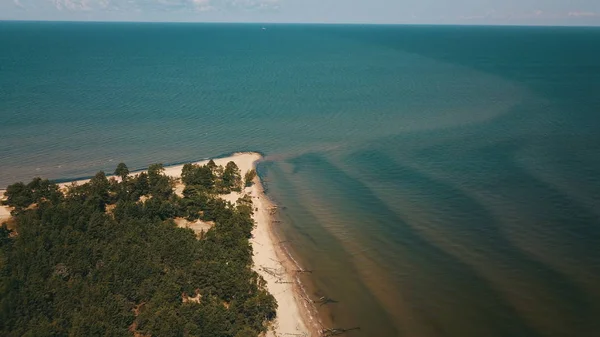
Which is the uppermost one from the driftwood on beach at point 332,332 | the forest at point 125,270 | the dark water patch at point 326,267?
the forest at point 125,270

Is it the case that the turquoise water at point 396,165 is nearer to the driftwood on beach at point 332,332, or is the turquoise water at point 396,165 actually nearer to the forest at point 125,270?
the driftwood on beach at point 332,332

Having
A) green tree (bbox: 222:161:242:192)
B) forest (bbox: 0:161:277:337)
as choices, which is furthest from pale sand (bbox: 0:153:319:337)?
forest (bbox: 0:161:277:337)

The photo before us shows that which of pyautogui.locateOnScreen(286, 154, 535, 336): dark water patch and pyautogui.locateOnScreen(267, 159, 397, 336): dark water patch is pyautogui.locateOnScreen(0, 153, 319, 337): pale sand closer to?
pyautogui.locateOnScreen(267, 159, 397, 336): dark water patch

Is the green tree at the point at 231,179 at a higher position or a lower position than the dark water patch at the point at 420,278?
higher

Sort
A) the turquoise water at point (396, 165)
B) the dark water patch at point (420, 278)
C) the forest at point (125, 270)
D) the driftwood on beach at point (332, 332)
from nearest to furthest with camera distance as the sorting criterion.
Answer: the forest at point (125, 270), the driftwood on beach at point (332, 332), the dark water patch at point (420, 278), the turquoise water at point (396, 165)

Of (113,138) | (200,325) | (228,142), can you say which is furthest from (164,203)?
(113,138)

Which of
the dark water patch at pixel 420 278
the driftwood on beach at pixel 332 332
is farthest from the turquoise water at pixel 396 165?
the driftwood on beach at pixel 332 332

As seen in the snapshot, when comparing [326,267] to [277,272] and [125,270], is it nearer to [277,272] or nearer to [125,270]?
[277,272]

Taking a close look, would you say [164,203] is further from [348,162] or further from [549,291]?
[549,291]
